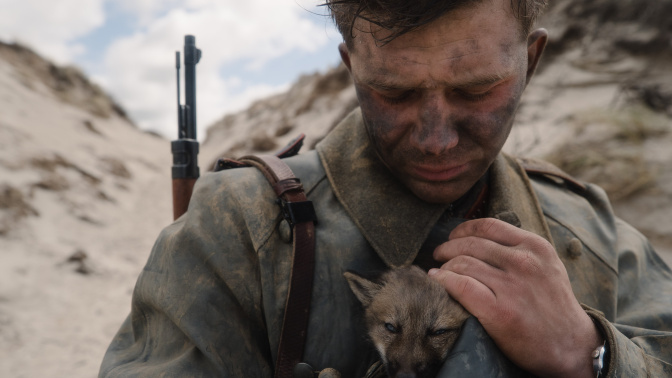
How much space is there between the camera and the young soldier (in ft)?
6.17

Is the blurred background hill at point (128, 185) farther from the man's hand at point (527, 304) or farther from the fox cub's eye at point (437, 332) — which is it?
the man's hand at point (527, 304)

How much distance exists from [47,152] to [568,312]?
1294 centimetres

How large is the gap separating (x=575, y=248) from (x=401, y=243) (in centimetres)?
90

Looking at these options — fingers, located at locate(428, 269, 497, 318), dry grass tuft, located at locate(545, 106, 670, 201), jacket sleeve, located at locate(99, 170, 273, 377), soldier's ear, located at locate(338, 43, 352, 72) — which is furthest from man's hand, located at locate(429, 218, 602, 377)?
dry grass tuft, located at locate(545, 106, 670, 201)

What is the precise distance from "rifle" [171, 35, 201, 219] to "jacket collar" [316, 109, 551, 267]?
113 centimetres

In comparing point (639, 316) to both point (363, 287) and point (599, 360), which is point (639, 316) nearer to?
point (599, 360)

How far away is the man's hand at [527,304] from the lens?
6.08 feet

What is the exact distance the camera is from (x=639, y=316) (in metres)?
2.43

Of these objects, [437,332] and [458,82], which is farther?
[437,332]

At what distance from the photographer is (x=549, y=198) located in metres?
2.79

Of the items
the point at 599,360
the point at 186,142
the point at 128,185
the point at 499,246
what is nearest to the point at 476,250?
the point at 499,246

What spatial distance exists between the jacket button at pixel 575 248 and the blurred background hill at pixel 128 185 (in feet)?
16.3

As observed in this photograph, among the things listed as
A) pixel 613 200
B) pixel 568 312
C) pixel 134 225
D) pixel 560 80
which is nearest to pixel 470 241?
pixel 568 312

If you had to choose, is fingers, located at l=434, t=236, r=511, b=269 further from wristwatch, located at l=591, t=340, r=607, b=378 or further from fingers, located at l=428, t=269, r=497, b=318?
wristwatch, located at l=591, t=340, r=607, b=378
